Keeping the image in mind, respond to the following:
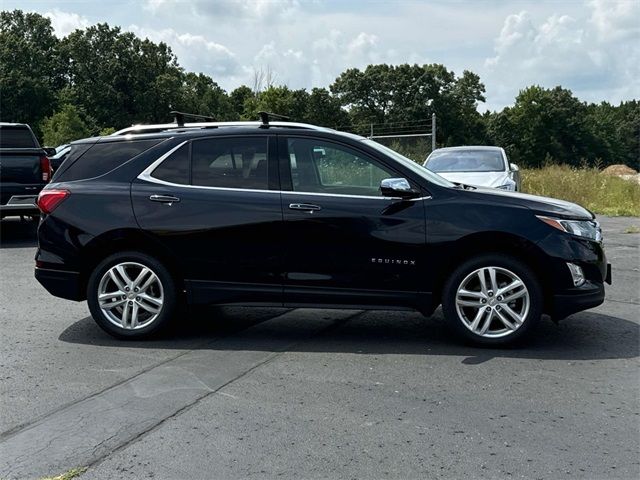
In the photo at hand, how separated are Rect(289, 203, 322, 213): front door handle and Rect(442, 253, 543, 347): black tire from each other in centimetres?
124

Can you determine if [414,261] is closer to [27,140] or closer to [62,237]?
[62,237]

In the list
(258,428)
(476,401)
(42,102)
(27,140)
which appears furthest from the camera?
(42,102)

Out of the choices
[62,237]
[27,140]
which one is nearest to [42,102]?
[27,140]

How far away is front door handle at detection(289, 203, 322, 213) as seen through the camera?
217 inches

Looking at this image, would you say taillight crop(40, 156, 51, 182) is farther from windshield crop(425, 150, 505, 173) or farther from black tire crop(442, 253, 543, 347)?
black tire crop(442, 253, 543, 347)

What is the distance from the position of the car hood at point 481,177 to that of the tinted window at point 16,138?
25.0ft

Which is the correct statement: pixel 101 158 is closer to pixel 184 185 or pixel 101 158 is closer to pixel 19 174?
pixel 184 185

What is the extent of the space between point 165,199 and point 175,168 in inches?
12.2

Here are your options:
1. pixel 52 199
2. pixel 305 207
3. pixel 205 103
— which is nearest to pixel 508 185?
pixel 305 207

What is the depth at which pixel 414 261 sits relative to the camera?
543cm

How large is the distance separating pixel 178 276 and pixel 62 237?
109cm

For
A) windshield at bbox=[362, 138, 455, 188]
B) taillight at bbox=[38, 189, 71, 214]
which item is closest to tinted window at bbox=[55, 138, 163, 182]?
taillight at bbox=[38, 189, 71, 214]

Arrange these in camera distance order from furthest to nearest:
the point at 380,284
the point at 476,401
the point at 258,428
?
the point at 380,284 < the point at 476,401 < the point at 258,428

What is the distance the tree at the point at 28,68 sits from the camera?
6875 cm
